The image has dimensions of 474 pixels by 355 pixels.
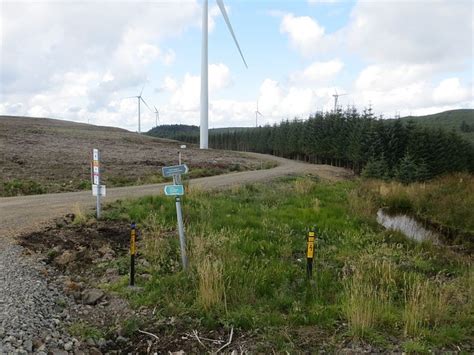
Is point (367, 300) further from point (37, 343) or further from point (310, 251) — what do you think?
point (37, 343)

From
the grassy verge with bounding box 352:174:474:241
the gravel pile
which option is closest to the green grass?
the gravel pile

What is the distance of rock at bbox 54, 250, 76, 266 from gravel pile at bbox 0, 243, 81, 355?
45cm

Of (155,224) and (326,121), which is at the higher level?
(326,121)

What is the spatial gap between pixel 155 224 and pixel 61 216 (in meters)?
2.81

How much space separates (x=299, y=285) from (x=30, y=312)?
4.47 m

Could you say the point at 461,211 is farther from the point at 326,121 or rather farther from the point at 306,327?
the point at 326,121

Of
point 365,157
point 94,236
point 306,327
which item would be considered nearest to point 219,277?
point 306,327

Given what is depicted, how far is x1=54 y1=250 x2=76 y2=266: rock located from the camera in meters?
8.87

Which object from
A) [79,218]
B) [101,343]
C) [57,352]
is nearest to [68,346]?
[57,352]

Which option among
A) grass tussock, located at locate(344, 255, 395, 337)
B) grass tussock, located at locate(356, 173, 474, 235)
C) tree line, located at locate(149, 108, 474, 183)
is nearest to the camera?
grass tussock, located at locate(344, 255, 395, 337)

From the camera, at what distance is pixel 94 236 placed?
34.9 feet

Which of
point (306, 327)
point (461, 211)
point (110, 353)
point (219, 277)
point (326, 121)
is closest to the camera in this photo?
point (110, 353)

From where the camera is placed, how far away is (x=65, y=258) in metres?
8.96

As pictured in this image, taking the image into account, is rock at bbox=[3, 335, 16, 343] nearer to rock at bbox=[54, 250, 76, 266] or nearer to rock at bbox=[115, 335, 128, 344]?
rock at bbox=[115, 335, 128, 344]
